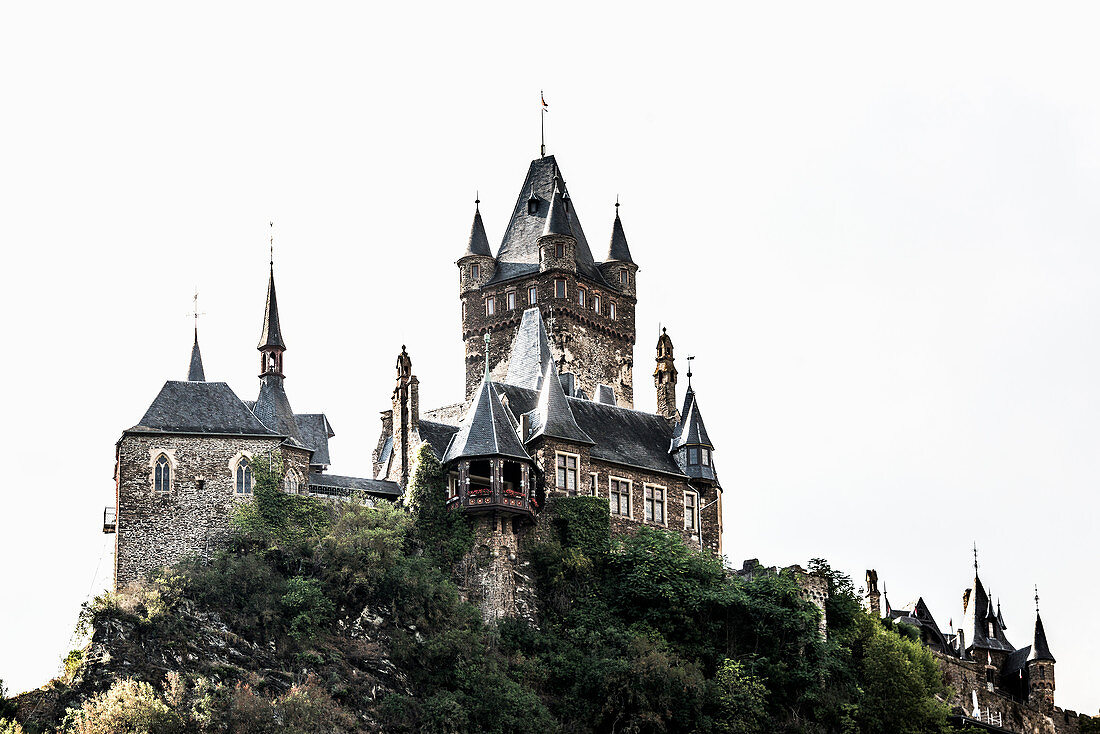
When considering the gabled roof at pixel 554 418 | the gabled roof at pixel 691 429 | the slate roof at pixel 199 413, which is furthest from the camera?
the gabled roof at pixel 691 429

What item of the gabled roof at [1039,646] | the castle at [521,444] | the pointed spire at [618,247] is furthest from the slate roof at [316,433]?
the gabled roof at [1039,646]

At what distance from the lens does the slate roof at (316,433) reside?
78375mm

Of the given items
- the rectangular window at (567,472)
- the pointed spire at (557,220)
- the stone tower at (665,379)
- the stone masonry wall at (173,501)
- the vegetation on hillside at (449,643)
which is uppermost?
the pointed spire at (557,220)

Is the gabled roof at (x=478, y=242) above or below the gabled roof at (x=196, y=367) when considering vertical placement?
above

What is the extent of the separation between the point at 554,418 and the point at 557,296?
676 inches

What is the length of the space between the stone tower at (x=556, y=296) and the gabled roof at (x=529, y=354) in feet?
11.9

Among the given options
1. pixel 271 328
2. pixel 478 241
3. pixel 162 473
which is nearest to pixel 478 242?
pixel 478 241

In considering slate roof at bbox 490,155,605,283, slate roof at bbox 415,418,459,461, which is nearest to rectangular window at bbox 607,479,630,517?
slate roof at bbox 415,418,459,461

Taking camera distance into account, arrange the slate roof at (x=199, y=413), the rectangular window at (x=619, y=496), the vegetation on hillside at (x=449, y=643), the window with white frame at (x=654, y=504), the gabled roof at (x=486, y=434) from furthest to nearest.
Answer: the window with white frame at (x=654, y=504) < the rectangular window at (x=619, y=496) < the gabled roof at (x=486, y=434) < the slate roof at (x=199, y=413) < the vegetation on hillside at (x=449, y=643)

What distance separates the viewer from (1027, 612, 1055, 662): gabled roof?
9456cm

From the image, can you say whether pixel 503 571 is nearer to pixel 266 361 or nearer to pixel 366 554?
pixel 366 554

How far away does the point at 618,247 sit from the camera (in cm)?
9675

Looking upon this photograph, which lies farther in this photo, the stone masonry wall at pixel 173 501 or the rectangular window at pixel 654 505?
the rectangular window at pixel 654 505

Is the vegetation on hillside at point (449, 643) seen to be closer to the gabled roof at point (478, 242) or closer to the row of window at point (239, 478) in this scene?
the row of window at point (239, 478)
